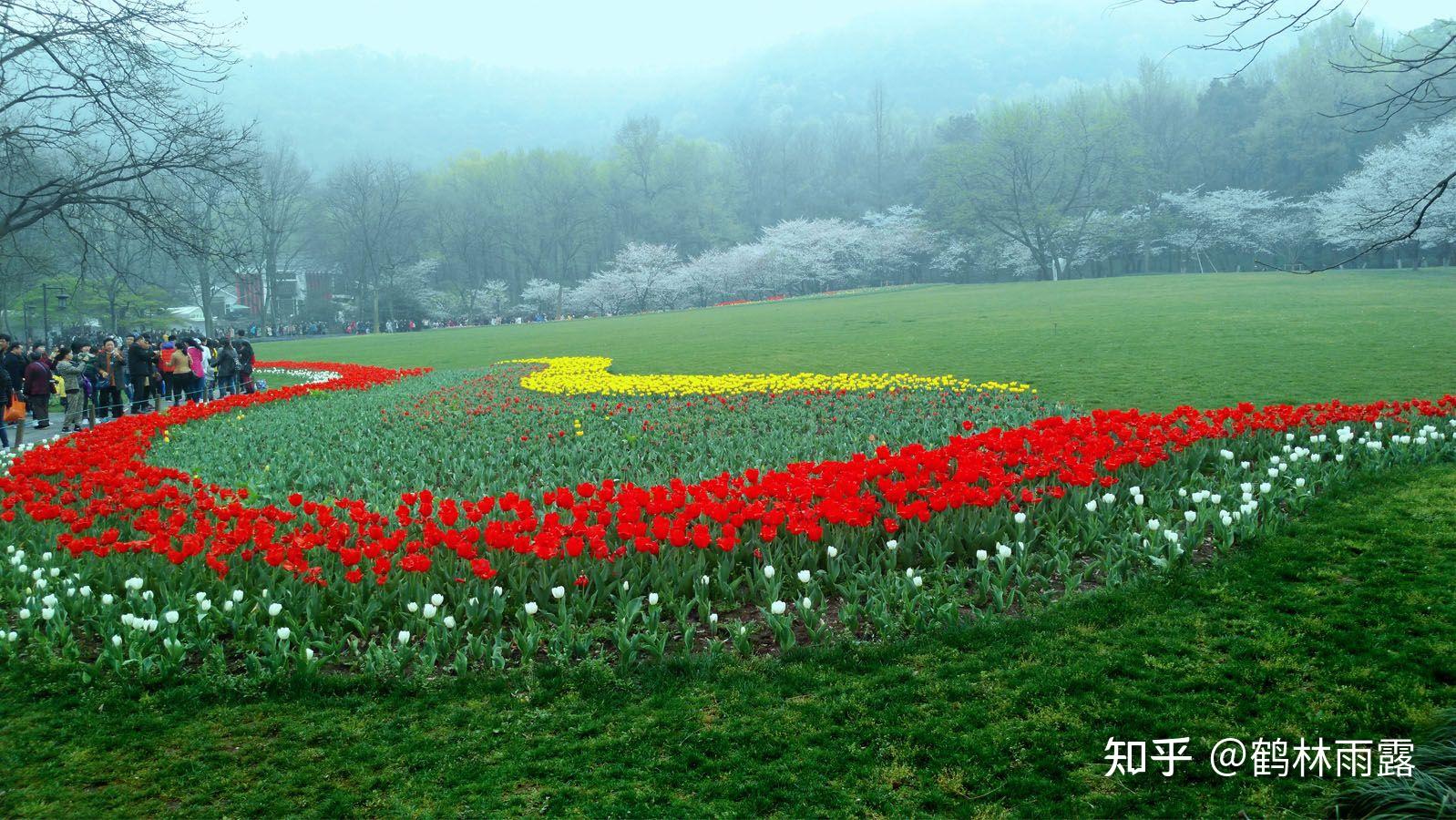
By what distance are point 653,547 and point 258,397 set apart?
13.5 m

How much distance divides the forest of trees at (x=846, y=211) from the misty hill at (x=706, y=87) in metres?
54.4

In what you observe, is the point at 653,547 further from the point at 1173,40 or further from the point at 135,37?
the point at 1173,40

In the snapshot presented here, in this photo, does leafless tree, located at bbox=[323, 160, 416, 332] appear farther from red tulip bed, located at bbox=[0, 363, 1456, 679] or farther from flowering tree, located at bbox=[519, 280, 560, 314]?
red tulip bed, located at bbox=[0, 363, 1456, 679]

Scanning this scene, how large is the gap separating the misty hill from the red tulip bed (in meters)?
136

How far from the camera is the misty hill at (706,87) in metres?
146

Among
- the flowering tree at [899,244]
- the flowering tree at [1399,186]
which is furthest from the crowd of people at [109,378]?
the flowering tree at [899,244]

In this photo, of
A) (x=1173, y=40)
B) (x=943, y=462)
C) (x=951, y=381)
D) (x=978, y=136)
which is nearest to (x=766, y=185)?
(x=978, y=136)

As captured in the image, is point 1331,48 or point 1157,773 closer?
point 1157,773

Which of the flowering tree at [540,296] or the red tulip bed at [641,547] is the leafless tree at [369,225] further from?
the red tulip bed at [641,547]

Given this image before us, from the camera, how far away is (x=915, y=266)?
77.3m

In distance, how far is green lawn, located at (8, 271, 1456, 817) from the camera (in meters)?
3.55

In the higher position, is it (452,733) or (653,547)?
(653,547)

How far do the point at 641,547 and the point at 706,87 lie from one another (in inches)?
7840

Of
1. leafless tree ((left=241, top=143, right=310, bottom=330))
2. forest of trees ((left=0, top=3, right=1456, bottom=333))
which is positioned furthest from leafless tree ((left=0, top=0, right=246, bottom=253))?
leafless tree ((left=241, top=143, right=310, bottom=330))
